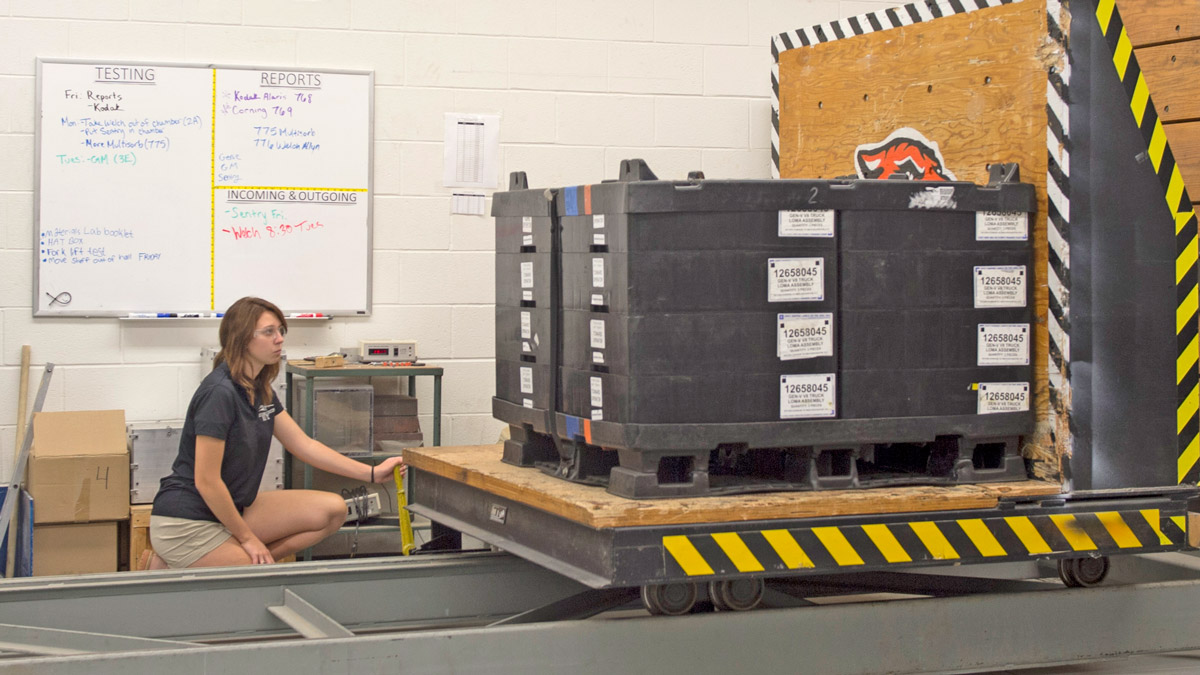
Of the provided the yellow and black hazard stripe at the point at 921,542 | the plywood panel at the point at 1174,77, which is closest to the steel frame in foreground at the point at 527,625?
the yellow and black hazard stripe at the point at 921,542

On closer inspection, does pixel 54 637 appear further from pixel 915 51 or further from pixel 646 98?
pixel 646 98

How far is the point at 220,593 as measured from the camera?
3.12 meters

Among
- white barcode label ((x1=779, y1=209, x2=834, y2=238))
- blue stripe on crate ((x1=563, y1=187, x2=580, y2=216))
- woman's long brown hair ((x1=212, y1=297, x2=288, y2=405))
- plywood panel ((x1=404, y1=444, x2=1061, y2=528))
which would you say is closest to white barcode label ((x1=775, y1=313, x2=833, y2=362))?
white barcode label ((x1=779, y1=209, x2=834, y2=238))

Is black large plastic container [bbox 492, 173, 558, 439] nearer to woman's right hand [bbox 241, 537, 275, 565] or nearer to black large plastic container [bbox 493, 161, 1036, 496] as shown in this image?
black large plastic container [bbox 493, 161, 1036, 496]

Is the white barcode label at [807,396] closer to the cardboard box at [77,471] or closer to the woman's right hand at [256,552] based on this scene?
the woman's right hand at [256,552]

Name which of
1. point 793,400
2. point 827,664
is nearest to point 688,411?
point 793,400

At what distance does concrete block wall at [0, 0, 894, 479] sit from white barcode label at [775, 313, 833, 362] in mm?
3101

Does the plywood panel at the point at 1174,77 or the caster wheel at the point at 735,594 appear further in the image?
the plywood panel at the point at 1174,77

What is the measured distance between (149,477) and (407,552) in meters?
1.77

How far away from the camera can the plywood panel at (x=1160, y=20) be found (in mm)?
3182

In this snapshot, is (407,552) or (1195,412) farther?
(407,552)

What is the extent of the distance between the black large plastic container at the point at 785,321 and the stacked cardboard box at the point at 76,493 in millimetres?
2533

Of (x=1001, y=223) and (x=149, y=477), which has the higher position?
(x=1001, y=223)

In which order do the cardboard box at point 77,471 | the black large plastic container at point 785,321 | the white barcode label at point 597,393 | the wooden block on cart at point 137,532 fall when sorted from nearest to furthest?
the black large plastic container at point 785,321, the white barcode label at point 597,393, the cardboard box at point 77,471, the wooden block on cart at point 137,532
